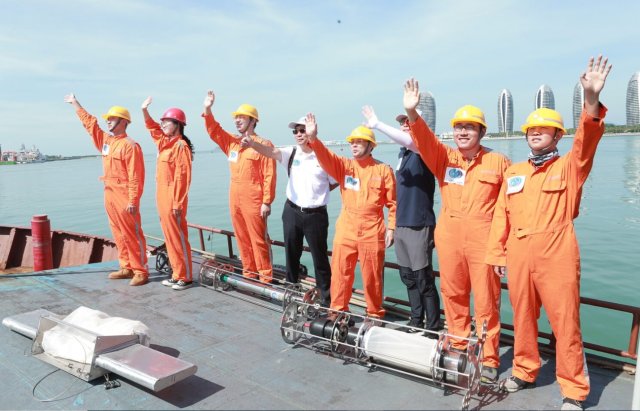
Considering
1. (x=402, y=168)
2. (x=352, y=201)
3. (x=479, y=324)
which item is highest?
(x=402, y=168)

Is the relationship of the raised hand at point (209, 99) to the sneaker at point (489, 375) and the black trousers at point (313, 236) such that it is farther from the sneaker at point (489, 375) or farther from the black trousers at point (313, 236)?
the sneaker at point (489, 375)

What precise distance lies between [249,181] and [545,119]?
120 inches

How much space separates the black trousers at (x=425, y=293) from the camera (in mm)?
3609

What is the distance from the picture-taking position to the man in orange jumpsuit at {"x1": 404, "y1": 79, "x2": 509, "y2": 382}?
9.89 ft

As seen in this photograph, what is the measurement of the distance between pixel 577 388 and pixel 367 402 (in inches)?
47.9

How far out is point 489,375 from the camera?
3014mm

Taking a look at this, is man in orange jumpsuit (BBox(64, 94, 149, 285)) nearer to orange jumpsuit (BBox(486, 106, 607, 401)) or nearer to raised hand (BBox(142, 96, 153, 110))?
raised hand (BBox(142, 96, 153, 110))

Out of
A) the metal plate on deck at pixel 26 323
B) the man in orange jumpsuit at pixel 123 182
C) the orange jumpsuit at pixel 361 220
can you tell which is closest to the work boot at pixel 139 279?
the man in orange jumpsuit at pixel 123 182

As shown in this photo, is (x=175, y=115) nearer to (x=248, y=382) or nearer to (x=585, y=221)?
(x=248, y=382)

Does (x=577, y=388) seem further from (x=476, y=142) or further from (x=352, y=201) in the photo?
(x=352, y=201)

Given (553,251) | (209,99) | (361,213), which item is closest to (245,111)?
(209,99)

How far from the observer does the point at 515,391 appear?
2855mm

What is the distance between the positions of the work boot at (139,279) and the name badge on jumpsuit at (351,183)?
2.94m

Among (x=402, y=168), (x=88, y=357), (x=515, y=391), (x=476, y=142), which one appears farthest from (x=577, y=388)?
(x=88, y=357)
